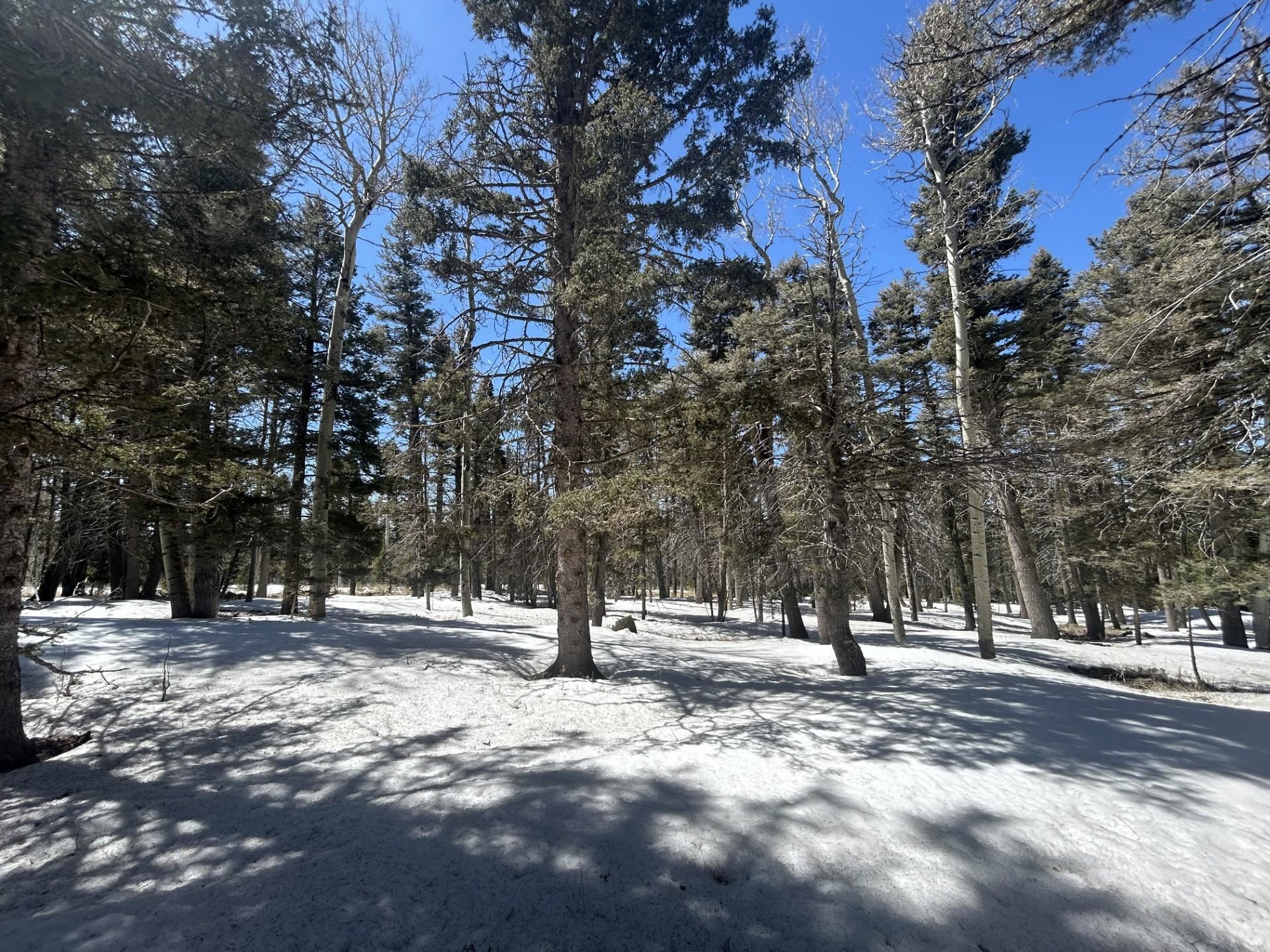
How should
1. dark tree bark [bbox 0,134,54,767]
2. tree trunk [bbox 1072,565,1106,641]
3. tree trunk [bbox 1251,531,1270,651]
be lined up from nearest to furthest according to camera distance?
dark tree bark [bbox 0,134,54,767] < tree trunk [bbox 1251,531,1270,651] < tree trunk [bbox 1072,565,1106,641]

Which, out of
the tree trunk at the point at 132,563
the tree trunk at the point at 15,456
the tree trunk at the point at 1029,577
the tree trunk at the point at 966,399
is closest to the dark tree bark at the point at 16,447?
the tree trunk at the point at 15,456

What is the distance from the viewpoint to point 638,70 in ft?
23.5

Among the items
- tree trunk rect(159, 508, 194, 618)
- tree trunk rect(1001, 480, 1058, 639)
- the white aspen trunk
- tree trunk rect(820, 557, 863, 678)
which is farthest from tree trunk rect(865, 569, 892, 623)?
tree trunk rect(159, 508, 194, 618)

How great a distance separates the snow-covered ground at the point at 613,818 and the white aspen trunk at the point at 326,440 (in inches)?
189

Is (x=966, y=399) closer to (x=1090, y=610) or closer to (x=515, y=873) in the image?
(x=1090, y=610)

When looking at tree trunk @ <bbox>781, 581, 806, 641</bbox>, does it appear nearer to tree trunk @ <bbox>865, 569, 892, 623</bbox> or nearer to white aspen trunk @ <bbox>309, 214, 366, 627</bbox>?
tree trunk @ <bbox>865, 569, 892, 623</bbox>

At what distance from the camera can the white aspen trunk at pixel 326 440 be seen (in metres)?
11.2

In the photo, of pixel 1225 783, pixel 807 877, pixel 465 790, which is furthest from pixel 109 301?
pixel 1225 783

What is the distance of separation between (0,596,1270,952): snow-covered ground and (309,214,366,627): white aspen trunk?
4.80m

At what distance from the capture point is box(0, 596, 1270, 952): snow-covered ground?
7.59 ft

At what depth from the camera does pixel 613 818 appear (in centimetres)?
311

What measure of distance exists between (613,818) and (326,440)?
11786 millimetres

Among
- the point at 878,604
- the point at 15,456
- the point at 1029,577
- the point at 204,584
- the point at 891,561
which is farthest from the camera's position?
the point at 878,604

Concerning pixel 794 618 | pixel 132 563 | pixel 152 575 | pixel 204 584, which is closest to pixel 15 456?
pixel 204 584
